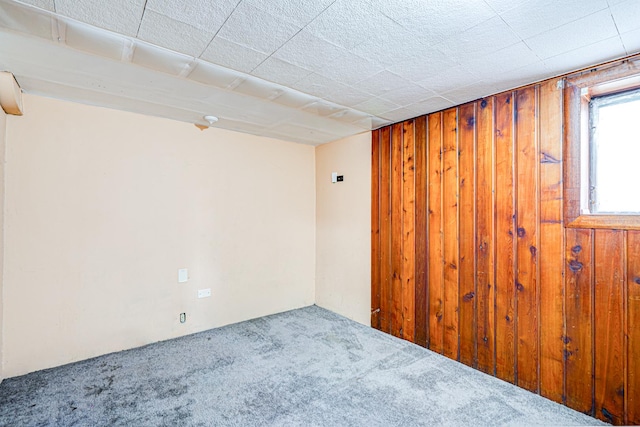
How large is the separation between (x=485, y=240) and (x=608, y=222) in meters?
0.75

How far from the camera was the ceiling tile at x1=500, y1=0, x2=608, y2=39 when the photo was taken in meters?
1.32

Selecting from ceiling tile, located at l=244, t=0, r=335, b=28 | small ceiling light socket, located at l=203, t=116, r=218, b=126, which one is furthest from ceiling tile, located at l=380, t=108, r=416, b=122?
small ceiling light socket, located at l=203, t=116, r=218, b=126

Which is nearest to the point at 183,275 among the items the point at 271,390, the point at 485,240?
the point at 271,390

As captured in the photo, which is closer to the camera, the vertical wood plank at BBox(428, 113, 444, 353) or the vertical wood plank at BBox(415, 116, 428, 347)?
the vertical wood plank at BBox(428, 113, 444, 353)

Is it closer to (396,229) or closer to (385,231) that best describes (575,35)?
(396,229)

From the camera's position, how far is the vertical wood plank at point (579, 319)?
1.90 meters

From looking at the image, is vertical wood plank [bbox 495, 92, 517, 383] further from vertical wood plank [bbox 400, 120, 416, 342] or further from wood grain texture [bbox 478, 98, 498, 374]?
vertical wood plank [bbox 400, 120, 416, 342]

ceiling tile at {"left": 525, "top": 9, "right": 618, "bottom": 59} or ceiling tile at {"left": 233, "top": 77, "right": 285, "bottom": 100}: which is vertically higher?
ceiling tile at {"left": 233, "top": 77, "right": 285, "bottom": 100}

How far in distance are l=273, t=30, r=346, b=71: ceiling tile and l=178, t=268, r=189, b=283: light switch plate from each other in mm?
2346

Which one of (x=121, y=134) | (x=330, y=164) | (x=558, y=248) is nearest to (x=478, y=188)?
(x=558, y=248)

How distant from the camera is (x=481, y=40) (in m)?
1.60

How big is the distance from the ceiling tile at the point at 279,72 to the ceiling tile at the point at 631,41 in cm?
174

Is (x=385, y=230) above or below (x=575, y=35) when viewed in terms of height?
below

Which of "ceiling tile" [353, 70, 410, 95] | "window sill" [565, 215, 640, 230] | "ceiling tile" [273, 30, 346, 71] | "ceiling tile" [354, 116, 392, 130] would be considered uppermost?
"ceiling tile" [273, 30, 346, 71]
